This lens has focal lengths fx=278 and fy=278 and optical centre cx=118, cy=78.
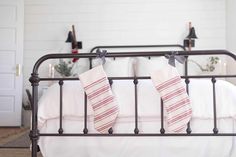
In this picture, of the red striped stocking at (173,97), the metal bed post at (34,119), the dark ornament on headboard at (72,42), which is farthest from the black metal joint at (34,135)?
the dark ornament on headboard at (72,42)

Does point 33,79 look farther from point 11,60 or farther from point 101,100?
point 11,60

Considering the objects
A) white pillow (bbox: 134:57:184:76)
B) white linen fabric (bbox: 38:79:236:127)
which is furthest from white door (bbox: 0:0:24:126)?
white linen fabric (bbox: 38:79:236:127)

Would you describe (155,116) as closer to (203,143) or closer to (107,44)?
A: (203,143)

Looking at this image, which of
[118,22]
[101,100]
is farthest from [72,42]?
[101,100]

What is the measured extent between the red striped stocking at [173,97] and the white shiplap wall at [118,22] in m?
2.57

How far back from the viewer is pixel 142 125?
1.69m

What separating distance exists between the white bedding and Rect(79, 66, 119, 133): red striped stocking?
2.6 inches

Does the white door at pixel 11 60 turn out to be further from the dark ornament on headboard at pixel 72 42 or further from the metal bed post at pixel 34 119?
the metal bed post at pixel 34 119

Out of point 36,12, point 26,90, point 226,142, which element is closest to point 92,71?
point 226,142

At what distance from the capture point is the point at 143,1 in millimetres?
4191

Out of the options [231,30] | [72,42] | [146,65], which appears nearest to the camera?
[146,65]

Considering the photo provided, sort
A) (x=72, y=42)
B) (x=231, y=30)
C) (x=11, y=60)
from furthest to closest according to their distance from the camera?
(x=11, y=60), (x=72, y=42), (x=231, y=30)

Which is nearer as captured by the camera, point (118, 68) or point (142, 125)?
point (142, 125)

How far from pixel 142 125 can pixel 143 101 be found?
0.48 ft
